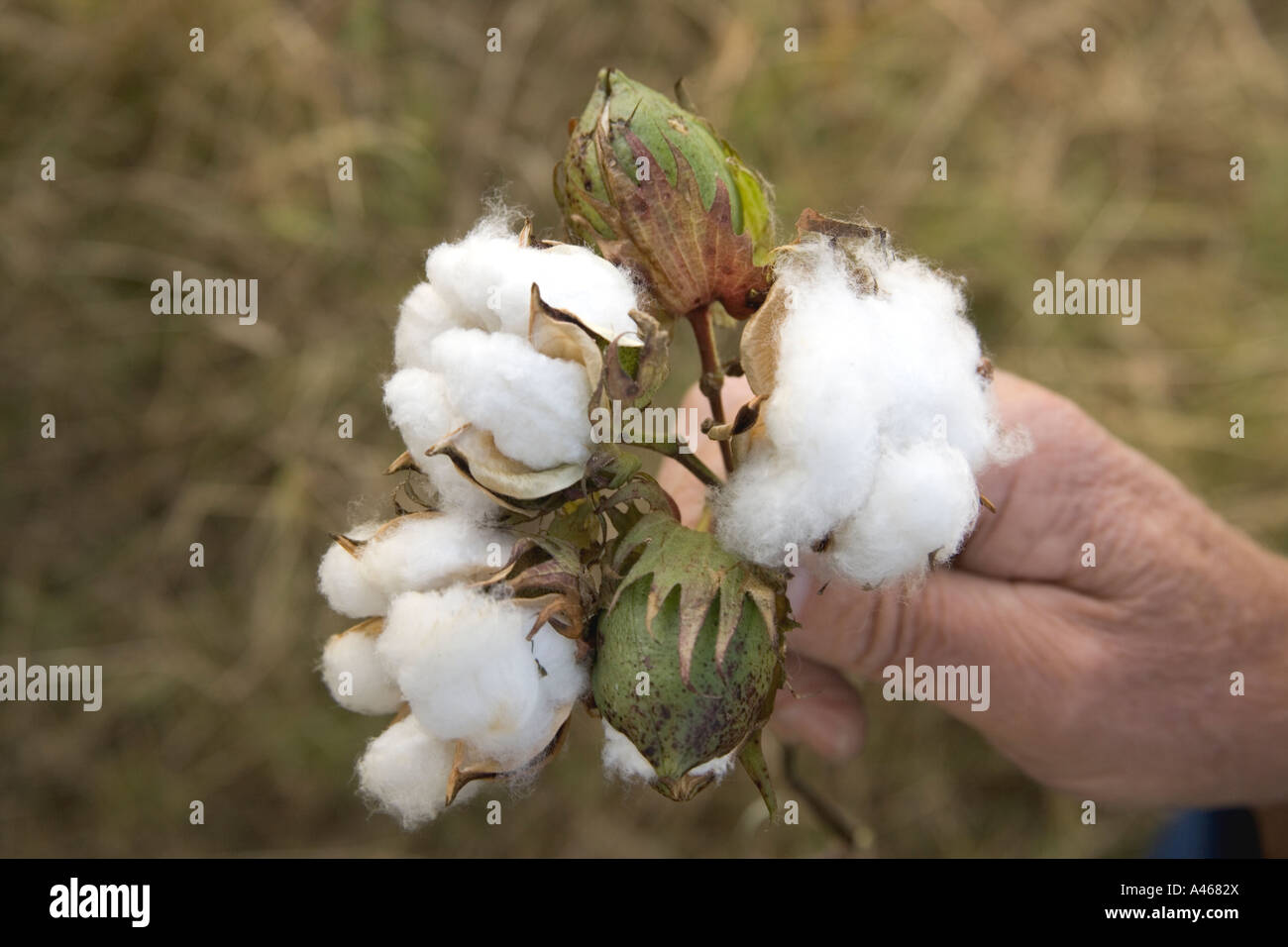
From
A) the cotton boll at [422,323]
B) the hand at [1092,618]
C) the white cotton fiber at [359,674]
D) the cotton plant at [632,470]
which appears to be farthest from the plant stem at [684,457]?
the hand at [1092,618]

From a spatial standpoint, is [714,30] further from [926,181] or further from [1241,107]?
[1241,107]

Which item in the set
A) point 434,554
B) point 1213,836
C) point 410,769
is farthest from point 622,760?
point 1213,836
